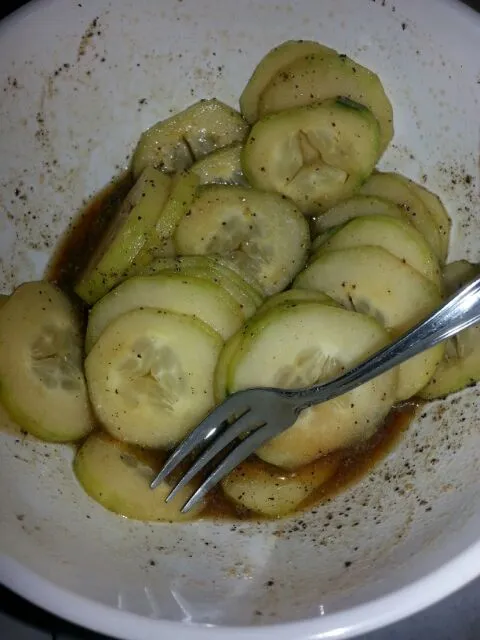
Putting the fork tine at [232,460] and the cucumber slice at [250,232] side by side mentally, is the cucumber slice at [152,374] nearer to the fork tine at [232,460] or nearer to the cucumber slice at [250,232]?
the fork tine at [232,460]

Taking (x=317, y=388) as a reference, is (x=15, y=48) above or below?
above

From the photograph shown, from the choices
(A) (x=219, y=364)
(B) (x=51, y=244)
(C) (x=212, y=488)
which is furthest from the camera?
(B) (x=51, y=244)

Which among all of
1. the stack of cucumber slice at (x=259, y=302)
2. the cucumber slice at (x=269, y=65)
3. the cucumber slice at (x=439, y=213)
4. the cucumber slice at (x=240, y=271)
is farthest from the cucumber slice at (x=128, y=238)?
the cucumber slice at (x=439, y=213)

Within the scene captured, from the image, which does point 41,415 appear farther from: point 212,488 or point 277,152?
point 277,152

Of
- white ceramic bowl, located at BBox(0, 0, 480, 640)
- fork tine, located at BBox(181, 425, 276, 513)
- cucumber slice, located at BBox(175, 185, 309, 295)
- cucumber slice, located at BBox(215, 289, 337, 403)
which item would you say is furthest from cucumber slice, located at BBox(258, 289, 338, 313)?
white ceramic bowl, located at BBox(0, 0, 480, 640)

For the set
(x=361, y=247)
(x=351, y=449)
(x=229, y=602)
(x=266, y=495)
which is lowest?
(x=229, y=602)

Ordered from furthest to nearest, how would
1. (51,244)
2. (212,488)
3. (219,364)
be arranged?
(51,244) < (212,488) < (219,364)

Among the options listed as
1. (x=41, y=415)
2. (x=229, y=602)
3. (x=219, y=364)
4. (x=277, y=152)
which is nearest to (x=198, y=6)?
(x=277, y=152)
